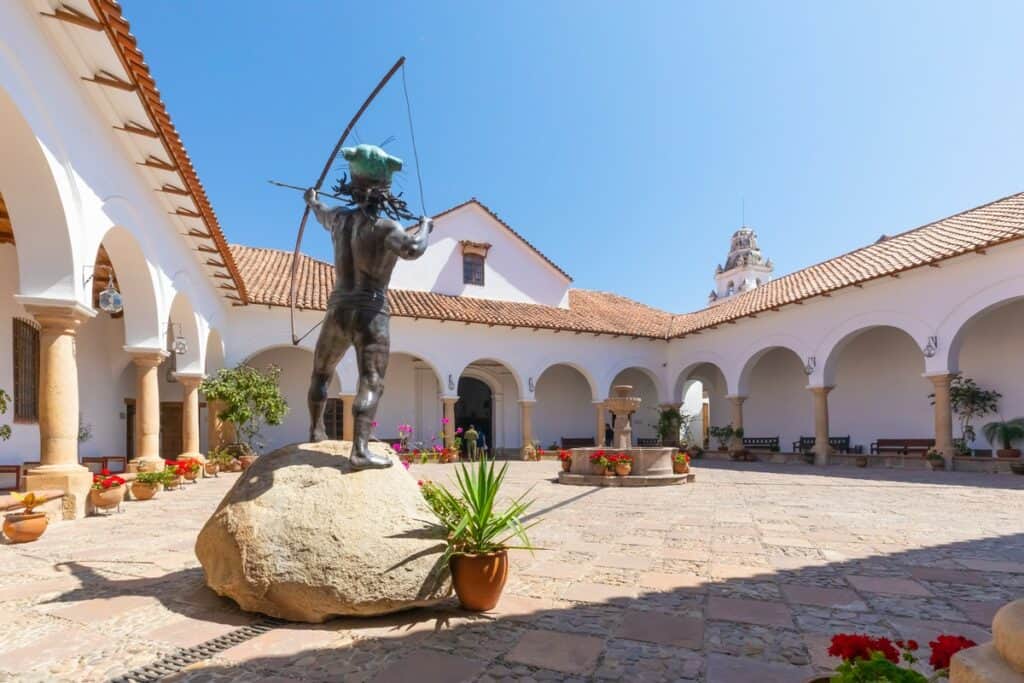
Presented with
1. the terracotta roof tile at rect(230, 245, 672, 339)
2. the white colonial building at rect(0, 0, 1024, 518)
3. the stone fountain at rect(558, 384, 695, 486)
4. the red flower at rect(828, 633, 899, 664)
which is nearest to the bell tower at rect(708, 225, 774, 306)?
the white colonial building at rect(0, 0, 1024, 518)

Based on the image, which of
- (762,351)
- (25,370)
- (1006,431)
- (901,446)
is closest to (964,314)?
(1006,431)

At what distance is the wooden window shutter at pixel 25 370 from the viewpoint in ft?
33.3

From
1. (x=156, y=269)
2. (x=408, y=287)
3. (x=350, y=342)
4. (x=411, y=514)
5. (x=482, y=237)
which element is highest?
(x=482, y=237)

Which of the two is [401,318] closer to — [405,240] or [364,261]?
[364,261]

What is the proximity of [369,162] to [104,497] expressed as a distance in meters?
6.06

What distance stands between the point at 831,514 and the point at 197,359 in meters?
12.4

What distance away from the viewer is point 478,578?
3.76m

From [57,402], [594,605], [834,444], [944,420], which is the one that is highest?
[57,402]

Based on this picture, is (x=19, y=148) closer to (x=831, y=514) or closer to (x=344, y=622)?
(x=344, y=622)

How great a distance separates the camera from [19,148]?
20.1 feet

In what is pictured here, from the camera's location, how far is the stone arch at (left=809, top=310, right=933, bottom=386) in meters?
14.3

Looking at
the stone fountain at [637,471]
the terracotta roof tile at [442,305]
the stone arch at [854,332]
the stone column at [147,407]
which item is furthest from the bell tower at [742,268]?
the stone column at [147,407]

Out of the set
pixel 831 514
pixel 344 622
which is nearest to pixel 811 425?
pixel 831 514

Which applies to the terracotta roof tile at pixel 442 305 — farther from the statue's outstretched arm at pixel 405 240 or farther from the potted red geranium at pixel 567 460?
the statue's outstretched arm at pixel 405 240
